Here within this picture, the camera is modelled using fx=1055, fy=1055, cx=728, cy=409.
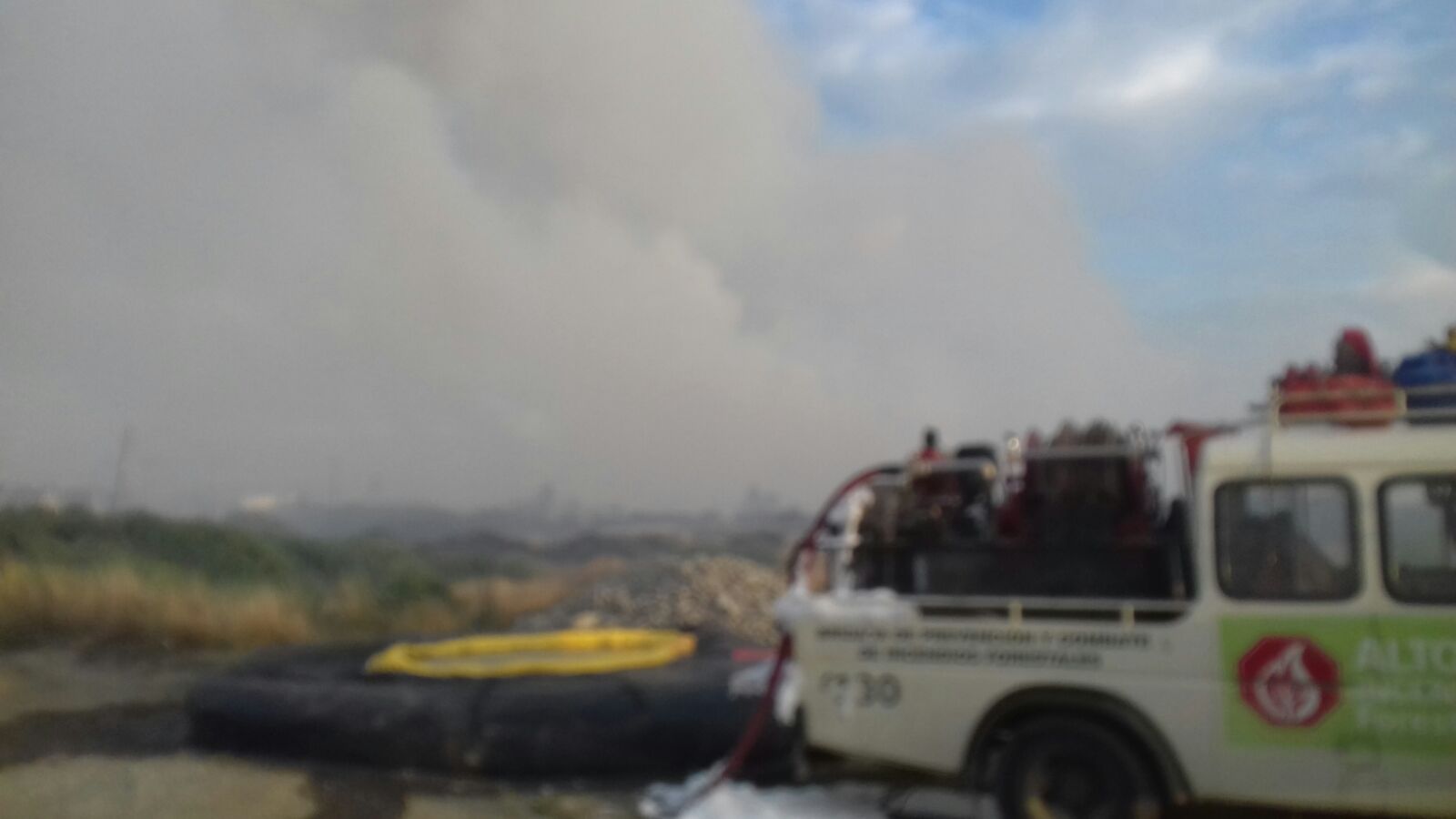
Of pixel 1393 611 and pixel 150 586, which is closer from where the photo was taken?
pixel 1393 611

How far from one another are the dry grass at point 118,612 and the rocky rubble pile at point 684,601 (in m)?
3.00

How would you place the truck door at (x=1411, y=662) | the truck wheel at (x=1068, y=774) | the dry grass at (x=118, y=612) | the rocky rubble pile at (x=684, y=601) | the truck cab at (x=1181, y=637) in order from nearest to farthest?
the truck door at (x=1411, y=662) → the truck cab at (x=1181, y=637) → the truck wheel at (x=1068, y=774) → the dry grass at (x=118, y=612) → the rocky rubble pile at (x=684, y=601)

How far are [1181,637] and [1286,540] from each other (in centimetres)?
59

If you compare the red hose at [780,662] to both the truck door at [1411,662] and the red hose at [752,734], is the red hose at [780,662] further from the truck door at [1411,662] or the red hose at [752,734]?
the truck door at [1411,662]

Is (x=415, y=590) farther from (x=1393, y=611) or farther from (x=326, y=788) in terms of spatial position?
(x=1393, y=611)

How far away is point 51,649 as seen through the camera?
988 cm

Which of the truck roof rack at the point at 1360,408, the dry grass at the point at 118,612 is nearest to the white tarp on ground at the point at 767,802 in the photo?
the truck roof rack at the point at 1360,408

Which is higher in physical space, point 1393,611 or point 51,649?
point 1393,611

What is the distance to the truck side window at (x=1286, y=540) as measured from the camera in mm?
4207

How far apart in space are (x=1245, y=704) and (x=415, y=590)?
10977 mm

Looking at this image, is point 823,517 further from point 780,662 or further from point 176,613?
point 176,613

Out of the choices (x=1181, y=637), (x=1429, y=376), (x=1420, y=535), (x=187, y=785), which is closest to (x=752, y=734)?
(x=1181, y=637)

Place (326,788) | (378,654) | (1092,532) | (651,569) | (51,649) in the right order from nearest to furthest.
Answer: (1092,532)
(326,788)
(378,654)
(51,649)
(651,569)

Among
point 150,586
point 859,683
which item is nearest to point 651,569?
point 150,586
